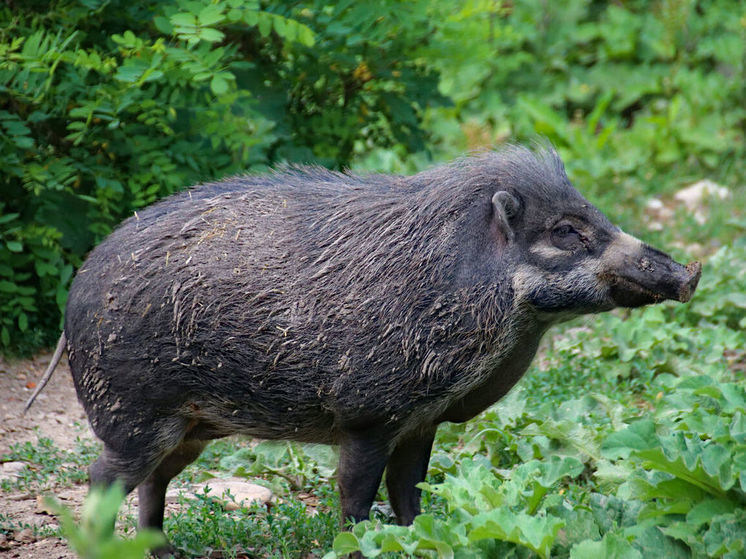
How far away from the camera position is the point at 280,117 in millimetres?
6387

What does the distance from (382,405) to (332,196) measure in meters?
0.95

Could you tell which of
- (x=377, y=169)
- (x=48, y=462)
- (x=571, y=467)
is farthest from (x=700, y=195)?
(x=48, y=462)

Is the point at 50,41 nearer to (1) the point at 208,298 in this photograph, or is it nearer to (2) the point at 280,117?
(2) the point at 280,117

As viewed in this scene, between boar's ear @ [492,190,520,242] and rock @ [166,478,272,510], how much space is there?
1722mm

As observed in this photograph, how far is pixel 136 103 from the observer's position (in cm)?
552

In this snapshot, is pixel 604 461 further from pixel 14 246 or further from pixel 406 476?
pixel 14 246

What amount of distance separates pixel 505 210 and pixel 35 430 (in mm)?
3117

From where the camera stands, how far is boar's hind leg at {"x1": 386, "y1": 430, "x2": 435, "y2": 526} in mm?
4117

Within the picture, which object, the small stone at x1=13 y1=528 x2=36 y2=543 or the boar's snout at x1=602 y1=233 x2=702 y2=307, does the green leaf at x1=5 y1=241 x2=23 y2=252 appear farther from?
the boar's snout at x1=602 y1=233 x2=702 y2=307

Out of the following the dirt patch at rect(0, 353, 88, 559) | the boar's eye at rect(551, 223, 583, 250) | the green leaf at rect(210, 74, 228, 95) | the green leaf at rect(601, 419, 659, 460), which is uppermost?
the green leaf at rect(210, 74, 228, 95)

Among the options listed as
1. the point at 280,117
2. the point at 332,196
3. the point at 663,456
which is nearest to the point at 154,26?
the point at 280,117

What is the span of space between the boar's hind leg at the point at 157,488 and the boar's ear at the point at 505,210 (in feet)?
5.29

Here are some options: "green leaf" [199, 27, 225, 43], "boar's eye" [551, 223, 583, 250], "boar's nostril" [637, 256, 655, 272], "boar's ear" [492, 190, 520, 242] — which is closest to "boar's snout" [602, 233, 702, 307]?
"boar's nostril" [637, 256, 655, 272]

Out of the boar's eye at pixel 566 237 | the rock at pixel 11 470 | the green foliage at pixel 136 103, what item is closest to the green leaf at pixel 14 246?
the green foliage at pixel 136 103
